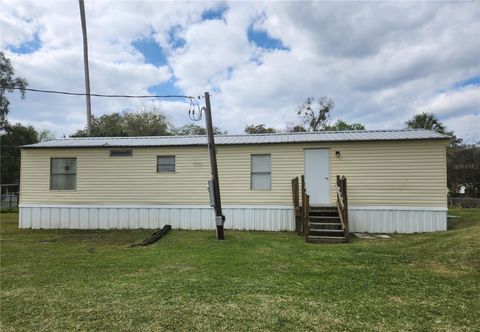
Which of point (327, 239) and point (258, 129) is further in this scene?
point (258, 129)

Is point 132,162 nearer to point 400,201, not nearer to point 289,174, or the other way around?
point 289,174

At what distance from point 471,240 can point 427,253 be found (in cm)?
113

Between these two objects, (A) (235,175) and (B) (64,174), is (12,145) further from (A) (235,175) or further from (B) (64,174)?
(A) (235,175)

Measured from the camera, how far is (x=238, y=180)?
442 inches

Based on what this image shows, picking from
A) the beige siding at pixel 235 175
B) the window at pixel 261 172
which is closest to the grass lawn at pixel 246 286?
the beige siding at pixel 235 175

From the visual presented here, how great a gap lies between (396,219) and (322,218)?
2.44m

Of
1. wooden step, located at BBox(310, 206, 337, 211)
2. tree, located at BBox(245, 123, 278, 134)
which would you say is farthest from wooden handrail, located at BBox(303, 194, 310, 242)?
tree, located at BBox(245, 123, 278, 134)

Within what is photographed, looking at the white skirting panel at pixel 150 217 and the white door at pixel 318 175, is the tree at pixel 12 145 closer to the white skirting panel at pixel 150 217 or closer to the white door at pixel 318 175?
the white skirting panel at pixel 150 217

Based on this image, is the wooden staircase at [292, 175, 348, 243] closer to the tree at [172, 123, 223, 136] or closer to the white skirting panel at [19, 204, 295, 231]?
the white skirting panel at [19, 204, 295, 231]

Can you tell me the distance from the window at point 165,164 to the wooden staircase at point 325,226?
5.00 m

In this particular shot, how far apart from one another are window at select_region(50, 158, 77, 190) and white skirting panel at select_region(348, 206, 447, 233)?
9.77 meters

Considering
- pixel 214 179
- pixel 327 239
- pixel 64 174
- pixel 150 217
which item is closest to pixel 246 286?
pixel 327 239

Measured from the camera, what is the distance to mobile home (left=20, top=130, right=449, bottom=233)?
1020 centimetres

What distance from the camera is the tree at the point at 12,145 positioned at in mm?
28650
